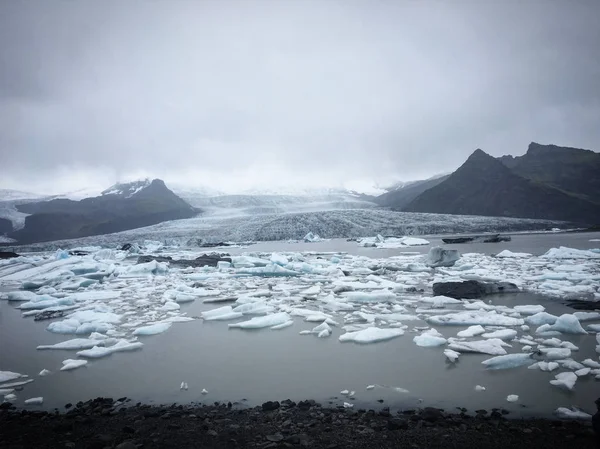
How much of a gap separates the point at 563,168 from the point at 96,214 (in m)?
103

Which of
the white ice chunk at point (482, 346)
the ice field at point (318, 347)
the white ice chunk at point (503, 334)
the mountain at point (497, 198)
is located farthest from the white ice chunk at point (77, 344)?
the mountain at point (497, 198)

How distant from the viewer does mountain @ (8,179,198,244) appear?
60562 mm

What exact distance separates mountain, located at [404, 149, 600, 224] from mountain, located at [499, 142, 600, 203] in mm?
8150

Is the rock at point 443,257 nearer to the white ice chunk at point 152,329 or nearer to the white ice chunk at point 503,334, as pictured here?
the white ice chunk at point 503,334

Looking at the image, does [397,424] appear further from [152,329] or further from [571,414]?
[152,329]

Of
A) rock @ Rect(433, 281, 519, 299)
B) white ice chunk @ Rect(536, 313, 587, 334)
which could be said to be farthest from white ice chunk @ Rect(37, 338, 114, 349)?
rock @ Rect(433, 281, 519, 299)

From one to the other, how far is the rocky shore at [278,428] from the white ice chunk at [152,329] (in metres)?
2.54

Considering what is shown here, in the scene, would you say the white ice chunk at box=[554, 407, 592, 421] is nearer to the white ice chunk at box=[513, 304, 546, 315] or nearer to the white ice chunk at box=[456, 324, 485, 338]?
the white ice chunk at box=[456, 324, 485, 338]

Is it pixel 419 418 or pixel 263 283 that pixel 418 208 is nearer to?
pixel 263 283

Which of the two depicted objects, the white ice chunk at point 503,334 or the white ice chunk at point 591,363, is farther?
the white ice chunk at point 503,334

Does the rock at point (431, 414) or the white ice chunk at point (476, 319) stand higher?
the rock at point (431, 414)

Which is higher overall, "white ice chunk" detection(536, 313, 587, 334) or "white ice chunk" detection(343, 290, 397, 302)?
"white ice chunk" detection(536, 313, 587, 334)

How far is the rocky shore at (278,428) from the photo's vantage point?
8.41ft

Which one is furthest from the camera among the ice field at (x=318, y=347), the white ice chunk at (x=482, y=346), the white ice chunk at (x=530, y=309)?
the white ice chunk at (x=530, y=309)
